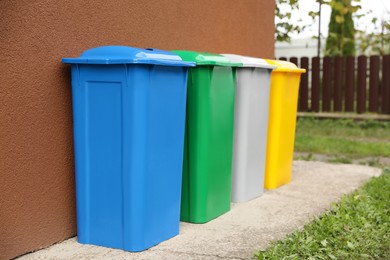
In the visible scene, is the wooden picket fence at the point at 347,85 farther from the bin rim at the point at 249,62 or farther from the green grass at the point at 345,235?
the bin rim at the point at 249,62

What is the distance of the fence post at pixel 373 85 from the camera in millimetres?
12453

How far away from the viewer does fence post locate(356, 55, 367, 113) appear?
41.3ft

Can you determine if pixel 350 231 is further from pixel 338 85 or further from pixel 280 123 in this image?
pixel 338 85

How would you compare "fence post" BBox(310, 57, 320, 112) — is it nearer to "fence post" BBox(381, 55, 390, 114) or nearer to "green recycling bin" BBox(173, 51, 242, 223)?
"fence post" BBox(381, 55, 390, 114)

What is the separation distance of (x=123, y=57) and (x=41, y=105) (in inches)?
24.6

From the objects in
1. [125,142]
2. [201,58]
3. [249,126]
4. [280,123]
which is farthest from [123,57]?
[280,123]

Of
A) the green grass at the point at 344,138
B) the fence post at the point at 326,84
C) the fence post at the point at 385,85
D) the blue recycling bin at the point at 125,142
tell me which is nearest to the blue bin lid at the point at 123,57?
the blue recycling bin at the point at 125,142

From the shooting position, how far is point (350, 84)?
12.8 metres

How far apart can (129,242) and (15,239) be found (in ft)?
2.28

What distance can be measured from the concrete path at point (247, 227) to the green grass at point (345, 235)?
141mm

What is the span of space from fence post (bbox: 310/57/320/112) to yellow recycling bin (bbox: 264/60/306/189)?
7385 mm

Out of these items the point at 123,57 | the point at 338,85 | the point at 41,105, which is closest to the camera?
the point at 123,57

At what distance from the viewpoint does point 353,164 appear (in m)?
7.37

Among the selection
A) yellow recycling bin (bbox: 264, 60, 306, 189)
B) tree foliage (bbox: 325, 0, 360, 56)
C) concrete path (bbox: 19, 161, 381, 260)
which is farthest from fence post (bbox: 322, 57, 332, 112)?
yellow recycling bin (bbox: 264, 60, 306, 189)
